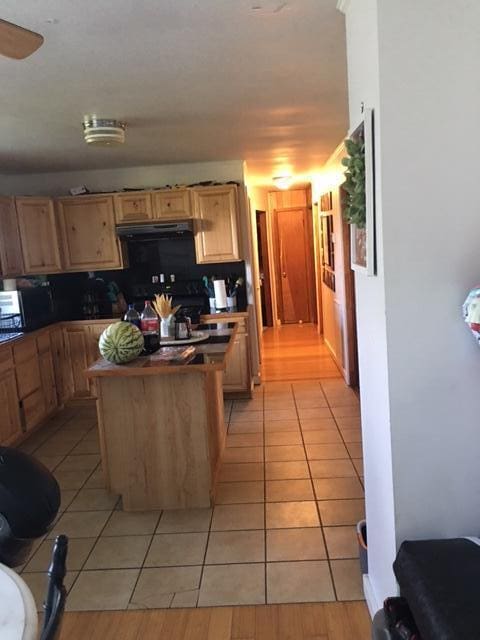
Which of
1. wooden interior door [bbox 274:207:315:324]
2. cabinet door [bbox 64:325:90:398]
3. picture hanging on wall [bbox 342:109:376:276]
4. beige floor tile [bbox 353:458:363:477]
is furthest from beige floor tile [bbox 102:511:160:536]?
wooden interior door [bbox 274:207:315:324]

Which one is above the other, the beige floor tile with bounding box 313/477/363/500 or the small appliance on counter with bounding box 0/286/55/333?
the small appliance on counter with bounding box 0/286/55/333

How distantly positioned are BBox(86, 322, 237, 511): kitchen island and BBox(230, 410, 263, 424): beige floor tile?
143 cm

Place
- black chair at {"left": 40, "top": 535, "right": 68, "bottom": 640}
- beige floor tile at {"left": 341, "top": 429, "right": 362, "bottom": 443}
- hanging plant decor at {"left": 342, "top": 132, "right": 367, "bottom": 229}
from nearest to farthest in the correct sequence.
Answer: black chair at {"left": 40, "top": 535, "right": 68, "bottom": 640}, hanging plant decor at {"left": 342, "top": 132, "right": 367, "bottom": 229}, beige floor tile at {"left": 341, "top": 429, "right": 362, "bottom": 443}

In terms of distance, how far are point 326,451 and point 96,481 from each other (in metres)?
1.61

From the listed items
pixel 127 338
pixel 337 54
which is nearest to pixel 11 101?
pixel 127 338

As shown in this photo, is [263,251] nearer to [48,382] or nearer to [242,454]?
[48,382]

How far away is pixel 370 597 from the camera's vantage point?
7.02 feet

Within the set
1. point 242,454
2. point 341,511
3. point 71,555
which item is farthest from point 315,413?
point 71,555

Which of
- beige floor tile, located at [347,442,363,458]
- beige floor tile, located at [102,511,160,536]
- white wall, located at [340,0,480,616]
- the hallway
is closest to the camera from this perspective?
white wall, located at [340,0,480,616]

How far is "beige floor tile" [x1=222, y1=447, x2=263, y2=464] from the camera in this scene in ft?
12.2

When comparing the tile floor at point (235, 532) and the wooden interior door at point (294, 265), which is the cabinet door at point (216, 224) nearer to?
the tile floor at point (235, 532)

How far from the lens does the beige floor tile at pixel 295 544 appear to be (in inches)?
101

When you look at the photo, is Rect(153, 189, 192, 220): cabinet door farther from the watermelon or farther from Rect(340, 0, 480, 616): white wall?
Rect(340, 0, 480, 616): white wall

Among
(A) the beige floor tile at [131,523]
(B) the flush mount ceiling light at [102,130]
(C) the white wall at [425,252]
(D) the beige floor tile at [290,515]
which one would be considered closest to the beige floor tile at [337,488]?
(D) the beige floor tile at [290,515]
